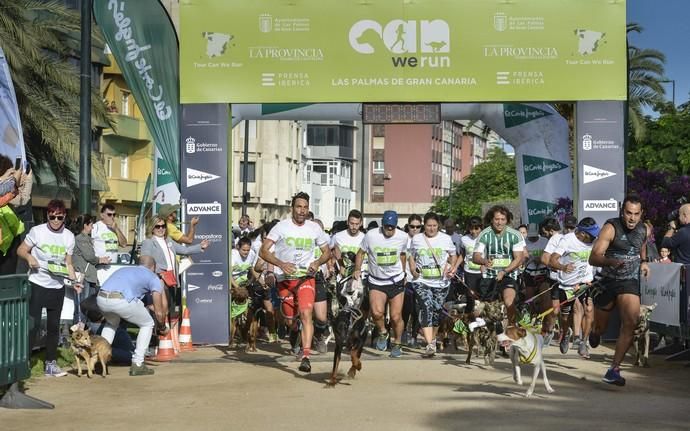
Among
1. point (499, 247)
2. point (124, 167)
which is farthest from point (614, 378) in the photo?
point (124, 167)

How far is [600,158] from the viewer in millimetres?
18141

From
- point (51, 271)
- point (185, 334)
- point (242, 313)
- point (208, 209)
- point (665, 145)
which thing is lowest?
point (185, 334)

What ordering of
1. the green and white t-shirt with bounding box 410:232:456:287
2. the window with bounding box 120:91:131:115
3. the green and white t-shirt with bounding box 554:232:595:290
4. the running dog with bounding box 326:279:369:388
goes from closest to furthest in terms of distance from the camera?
the running dog with bounding box 326:279:369:388
the green and white t-shirt with bounding box 554:232:595:290
the green and white t-shirt with bounding box 410:232:456:287
the window with bounding box 120:91:131:115

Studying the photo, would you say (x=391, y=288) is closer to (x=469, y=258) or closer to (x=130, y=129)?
(x=469, y=258)

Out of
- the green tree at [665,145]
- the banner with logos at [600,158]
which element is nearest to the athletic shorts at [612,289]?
the banner with logos at [600,158]

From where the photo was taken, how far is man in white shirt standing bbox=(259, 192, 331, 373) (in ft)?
46.4

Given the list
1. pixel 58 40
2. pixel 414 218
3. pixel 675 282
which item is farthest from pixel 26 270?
pixel 58 40

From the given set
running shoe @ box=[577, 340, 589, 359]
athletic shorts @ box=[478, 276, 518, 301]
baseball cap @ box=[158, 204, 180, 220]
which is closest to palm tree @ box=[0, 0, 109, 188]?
baseball cap @ box=[158, 204, 180, 220]

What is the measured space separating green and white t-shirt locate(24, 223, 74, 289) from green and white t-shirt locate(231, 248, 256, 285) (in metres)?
5.60

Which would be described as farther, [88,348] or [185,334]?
[185,334]

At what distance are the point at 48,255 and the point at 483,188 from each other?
9115cm

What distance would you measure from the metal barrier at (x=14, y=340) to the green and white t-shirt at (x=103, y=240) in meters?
5.09

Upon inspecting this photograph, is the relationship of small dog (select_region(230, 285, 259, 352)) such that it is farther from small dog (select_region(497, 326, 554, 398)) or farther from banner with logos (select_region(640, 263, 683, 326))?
small dog (select_region(497, 326, 554, 398))

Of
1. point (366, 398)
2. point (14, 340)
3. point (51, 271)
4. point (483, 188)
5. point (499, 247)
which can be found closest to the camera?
point (14, 340)
